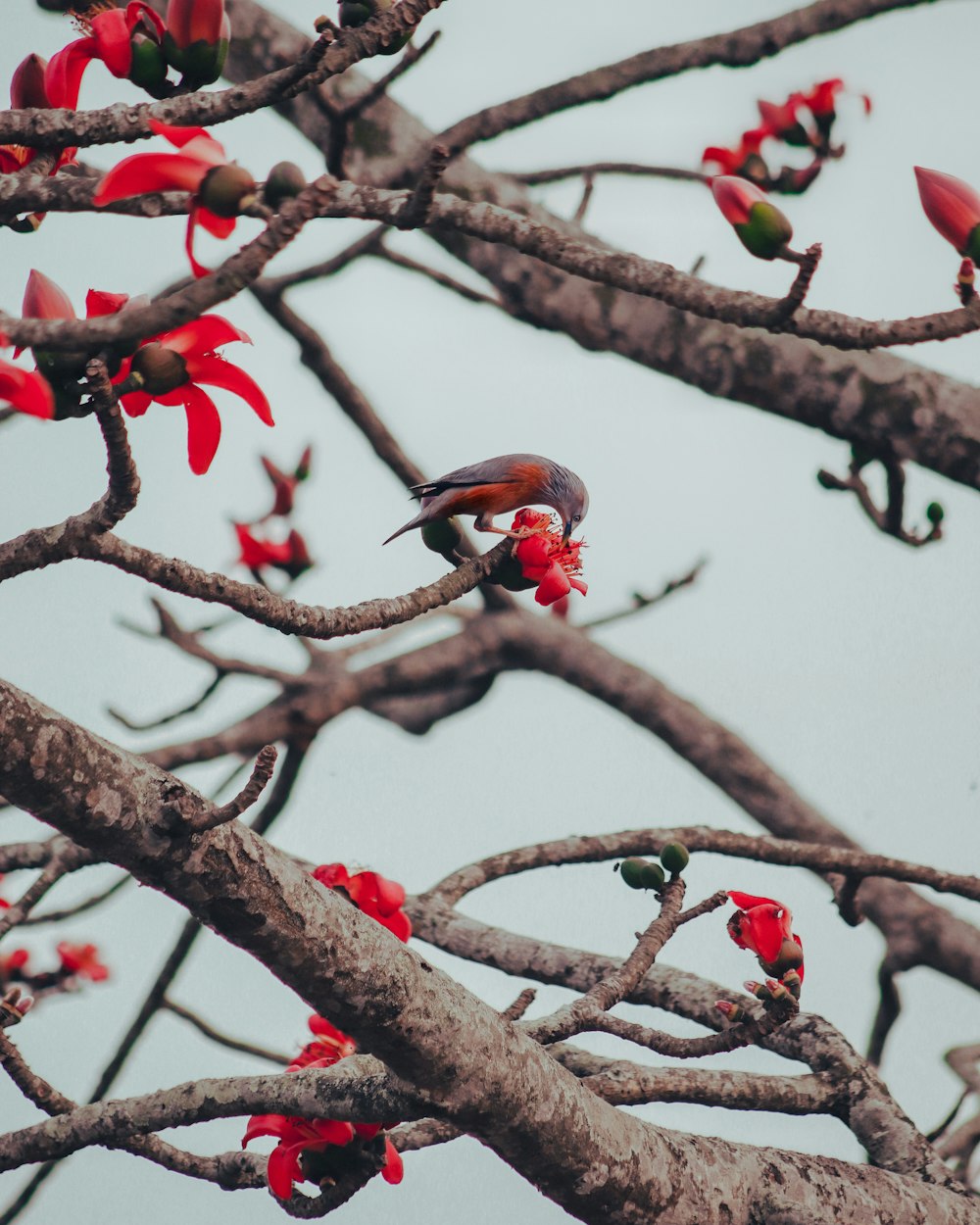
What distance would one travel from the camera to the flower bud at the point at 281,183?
85 cm

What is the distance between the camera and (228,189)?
80 cm

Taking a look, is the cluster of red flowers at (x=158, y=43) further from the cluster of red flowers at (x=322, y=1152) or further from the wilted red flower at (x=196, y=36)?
the cluster of red flowers at (x=322, y=1152)

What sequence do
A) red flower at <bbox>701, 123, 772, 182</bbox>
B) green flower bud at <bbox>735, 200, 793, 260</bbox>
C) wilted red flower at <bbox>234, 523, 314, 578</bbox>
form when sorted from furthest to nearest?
wilted red flower at <bbox>234, 523, 314, 578</bbox> < red flower at <bbox>701, 123, 772, 182</bbox> < green flower bud at <bbox>735, 200, 793, 260</bbox>

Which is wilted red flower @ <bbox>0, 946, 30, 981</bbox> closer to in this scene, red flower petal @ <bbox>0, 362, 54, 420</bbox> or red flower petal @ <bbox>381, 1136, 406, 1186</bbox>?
red flower petal @ <bbox>381, 1136, 406, 1186</bbox>

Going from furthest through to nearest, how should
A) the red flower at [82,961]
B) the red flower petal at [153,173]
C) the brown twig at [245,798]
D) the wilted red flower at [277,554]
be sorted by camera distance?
the red flower at [82,961]
the wilted red flower at [277,554]
the brown twig at [245,798]
the red flower petal at [153,173]

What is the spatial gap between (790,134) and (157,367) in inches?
110

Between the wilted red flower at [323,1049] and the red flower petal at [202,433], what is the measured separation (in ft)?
3.05

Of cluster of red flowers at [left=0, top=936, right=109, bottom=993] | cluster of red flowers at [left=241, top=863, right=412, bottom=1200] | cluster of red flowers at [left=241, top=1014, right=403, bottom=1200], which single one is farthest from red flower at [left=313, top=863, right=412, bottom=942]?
cluster of red flowers at [left=0, top=936, right=109, bottom=993]

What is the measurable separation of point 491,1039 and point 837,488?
6.52ft

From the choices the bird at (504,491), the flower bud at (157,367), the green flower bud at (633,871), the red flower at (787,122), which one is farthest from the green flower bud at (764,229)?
the red flower at (787,122)

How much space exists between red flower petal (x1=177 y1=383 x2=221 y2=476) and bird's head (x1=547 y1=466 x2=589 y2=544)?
0.35 metres

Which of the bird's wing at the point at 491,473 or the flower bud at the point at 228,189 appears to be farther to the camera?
the bird's wing at the point at 491,473

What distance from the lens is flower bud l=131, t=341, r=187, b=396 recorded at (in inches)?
38.8

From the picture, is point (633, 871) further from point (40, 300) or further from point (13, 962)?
point (13, 962)
